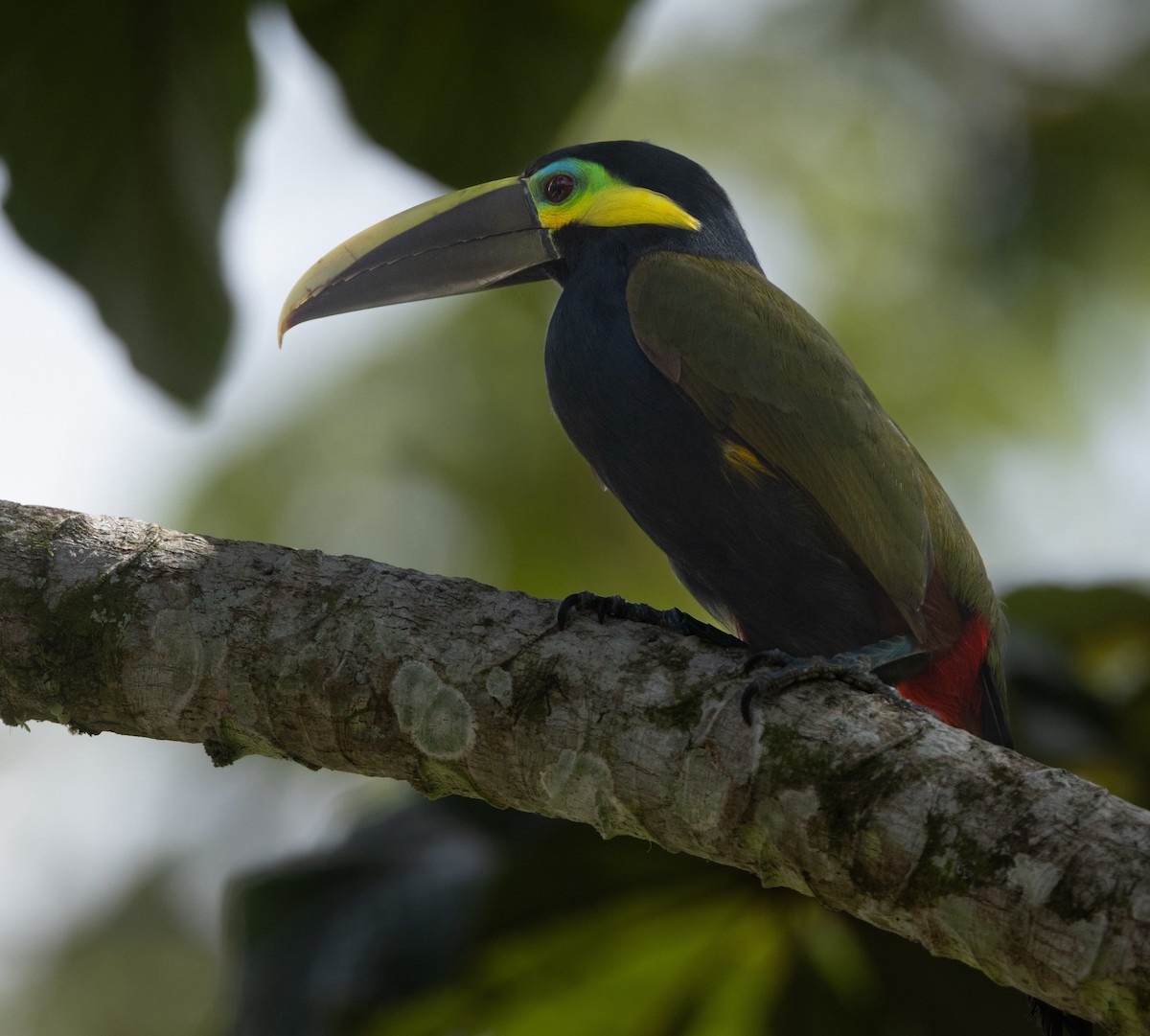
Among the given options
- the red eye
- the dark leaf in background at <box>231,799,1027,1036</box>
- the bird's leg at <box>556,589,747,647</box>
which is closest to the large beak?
the red eye

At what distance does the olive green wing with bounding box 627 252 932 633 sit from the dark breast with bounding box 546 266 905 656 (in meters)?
0.04

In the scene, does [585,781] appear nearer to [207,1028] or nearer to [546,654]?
[546,654]

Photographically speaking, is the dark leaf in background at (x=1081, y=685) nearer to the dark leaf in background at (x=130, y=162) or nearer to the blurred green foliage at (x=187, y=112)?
the blurred green foliage at (x=187, y=112)

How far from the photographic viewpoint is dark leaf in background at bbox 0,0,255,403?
3.37 m

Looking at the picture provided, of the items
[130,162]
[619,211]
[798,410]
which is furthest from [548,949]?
[130,162]

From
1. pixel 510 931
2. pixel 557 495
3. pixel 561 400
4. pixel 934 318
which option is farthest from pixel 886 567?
pixel 934 318

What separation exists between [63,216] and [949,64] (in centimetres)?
533

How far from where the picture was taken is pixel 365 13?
3.52 meters

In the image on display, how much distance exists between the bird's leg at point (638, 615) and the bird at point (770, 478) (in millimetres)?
11

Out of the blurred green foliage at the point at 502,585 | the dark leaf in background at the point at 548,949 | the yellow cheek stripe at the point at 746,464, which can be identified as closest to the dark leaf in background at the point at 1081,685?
the blurred green foliage at the point at 502,585

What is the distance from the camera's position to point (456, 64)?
139 inches

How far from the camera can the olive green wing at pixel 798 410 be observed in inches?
105

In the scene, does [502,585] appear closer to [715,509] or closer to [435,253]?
[435,253]

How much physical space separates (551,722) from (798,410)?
1.04 meters
